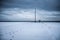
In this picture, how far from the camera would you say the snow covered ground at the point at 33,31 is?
1518mm

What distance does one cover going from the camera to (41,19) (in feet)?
5.03

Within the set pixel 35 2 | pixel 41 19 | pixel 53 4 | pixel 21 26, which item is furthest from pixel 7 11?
pixel 53 4

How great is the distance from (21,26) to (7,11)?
41 centimetres

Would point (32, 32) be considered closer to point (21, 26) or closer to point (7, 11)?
point (21, 26)

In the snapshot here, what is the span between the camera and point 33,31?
155 cm

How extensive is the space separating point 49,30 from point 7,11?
91 cm

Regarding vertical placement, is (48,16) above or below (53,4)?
below

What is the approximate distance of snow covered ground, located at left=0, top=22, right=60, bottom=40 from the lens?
1.52 metres

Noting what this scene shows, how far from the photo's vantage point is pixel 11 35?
1508 millimetres

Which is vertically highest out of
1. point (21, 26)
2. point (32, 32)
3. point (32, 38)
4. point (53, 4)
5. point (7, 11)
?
point (53, 4)

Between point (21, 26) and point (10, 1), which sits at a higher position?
point (10, 1)

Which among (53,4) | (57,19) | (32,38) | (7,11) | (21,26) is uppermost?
(53,4)

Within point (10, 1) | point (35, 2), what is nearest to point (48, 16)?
point (35, 2)

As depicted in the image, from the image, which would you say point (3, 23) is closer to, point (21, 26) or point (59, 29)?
point (21, 26)
